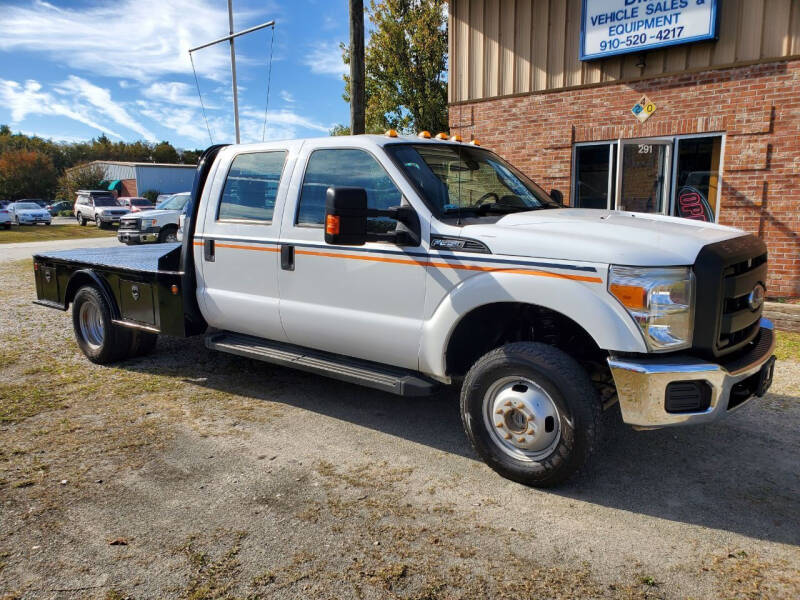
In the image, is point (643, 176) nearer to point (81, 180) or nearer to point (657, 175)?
point (657, 175)

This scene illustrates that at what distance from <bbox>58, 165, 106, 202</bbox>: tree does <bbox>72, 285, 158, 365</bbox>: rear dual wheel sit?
61515 mm

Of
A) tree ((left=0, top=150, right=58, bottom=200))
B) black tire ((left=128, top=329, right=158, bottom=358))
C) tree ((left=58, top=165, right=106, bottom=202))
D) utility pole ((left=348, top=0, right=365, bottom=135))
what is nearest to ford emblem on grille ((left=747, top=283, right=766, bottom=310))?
black tire ((left=128, top=329, right=158, bottom=358))

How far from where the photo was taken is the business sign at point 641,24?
8.95 metres

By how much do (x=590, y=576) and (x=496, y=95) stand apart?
32.5 feet

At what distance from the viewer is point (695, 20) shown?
9000 millimetres

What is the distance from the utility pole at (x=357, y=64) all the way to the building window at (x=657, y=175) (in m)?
3.79

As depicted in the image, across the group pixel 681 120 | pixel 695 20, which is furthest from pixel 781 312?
pixel 695 20

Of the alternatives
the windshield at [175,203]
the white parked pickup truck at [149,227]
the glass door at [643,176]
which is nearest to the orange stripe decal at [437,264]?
the glass door at [643,176]

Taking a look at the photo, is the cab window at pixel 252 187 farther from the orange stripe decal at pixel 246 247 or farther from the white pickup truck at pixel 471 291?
the orange stripe decal at pixel 246 247

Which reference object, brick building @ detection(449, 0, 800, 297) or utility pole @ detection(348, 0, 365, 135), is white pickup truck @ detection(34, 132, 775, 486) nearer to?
utility pole @ detection(348, 0, 365, 135)

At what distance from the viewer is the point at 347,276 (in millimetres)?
4297

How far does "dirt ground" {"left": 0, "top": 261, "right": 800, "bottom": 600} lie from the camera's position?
2.79 meters

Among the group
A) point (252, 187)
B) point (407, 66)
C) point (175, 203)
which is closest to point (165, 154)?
point (407, 66)

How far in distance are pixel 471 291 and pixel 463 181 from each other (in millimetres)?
1001
